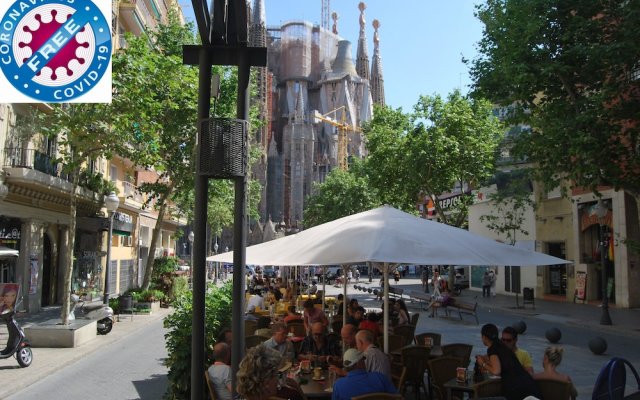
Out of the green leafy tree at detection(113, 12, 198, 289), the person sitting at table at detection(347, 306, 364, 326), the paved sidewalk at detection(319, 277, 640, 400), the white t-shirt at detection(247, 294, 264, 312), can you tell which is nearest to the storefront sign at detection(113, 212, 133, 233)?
the green leafy tree at detection(113, 12, 198, 289)

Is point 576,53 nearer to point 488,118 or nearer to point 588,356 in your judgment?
point 588,356

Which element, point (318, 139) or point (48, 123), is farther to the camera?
point (318, 139)

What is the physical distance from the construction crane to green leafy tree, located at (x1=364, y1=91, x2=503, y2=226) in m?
64.7

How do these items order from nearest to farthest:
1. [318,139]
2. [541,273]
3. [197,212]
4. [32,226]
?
[197,212]
[32,226]
[541,273]
[318,139]

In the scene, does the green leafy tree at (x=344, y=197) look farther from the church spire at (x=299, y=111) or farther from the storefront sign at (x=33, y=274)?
the storefront sign at (x=33, y=274)

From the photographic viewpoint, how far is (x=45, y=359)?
40.4ft

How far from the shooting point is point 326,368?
8.01 m

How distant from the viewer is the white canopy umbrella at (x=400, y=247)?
576cm

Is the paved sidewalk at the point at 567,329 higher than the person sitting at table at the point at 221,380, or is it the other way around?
the person sitting at table at the point at 221,380

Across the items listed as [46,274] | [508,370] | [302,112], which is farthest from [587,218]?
[302,112]

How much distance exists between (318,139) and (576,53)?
87.1m

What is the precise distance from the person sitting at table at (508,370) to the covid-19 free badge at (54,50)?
493 cm

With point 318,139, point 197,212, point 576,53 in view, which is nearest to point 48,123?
point 197,212

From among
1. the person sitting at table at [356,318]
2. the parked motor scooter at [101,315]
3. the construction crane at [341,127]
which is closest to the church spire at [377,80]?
the construction crane at [341,127]
